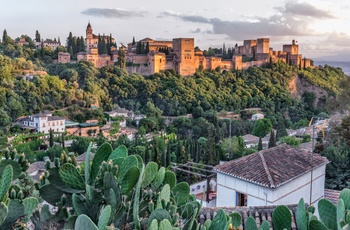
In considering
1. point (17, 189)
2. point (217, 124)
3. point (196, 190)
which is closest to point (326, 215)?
point (17, 189)

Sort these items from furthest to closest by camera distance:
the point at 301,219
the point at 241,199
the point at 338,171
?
the point at 338,171 → the point at 241,199 → the point at 301,219

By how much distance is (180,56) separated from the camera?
47.2 meters

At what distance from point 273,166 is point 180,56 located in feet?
132

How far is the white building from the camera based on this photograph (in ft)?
93.0

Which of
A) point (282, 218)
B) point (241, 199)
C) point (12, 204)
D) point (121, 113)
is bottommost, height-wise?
point (121, 113)

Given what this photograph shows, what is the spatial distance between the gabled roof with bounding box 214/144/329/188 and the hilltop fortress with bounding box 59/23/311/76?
37.4 metres

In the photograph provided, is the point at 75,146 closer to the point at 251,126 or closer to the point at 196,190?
the point at 196,190

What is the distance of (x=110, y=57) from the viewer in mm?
46812

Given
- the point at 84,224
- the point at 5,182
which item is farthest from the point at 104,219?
the point at 5,182

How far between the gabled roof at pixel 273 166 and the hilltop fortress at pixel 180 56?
3742 cm

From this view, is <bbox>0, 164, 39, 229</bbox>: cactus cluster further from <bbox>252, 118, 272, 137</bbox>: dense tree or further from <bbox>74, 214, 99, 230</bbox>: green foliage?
<bbox>252, 118, 272, 137</bbox>: dense tree

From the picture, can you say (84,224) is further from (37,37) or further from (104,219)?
(37,37)

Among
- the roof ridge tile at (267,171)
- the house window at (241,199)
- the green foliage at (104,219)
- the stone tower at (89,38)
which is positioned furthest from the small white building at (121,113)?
the green foliage at (104,219)

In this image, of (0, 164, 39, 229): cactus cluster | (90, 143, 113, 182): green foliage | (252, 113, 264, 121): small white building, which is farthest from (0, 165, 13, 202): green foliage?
(252, 113, 264, 121): small white building
